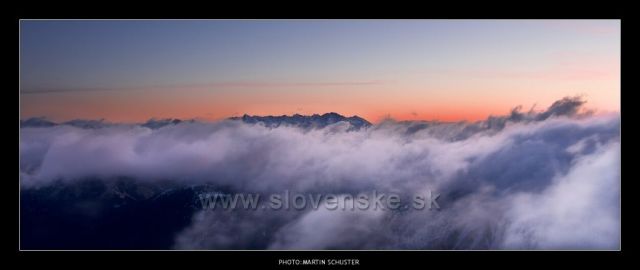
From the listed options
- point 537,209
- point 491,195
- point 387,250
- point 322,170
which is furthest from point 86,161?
point 537,209

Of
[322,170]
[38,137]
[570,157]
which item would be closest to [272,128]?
[322,170]

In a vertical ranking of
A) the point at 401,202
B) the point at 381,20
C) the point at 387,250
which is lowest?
the point at 387,250

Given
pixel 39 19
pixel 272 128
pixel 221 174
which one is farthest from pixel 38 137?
pixel 272 128

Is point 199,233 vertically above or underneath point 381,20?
underneath

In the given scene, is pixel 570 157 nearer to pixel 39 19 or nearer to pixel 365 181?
pixel 365 181

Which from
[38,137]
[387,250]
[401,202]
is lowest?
[387,250]

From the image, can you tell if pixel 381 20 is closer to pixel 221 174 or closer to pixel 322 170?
pixel 322 170
